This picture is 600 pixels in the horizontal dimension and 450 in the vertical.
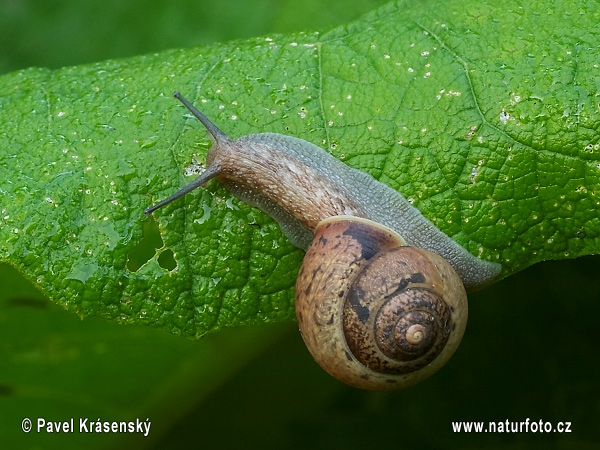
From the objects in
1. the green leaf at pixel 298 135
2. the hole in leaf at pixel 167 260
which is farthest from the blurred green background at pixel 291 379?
the hole in leaf at pixel 167 260

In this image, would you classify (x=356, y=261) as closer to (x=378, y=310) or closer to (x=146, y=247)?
(x=378, y=310)

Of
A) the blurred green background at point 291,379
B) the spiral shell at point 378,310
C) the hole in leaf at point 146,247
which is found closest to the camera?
the spiral shell at point 378,310

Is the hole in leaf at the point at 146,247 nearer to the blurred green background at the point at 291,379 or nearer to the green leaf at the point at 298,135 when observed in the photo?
the green leaf at the point at 298,135

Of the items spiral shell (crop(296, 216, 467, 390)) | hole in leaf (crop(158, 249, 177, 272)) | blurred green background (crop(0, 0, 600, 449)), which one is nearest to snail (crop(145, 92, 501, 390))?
spiral shell (crop(296, 216, 467, 390))

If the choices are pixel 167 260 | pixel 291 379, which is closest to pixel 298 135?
pixel 167 260

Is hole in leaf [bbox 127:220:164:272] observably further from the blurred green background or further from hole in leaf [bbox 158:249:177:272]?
the blurred green background
